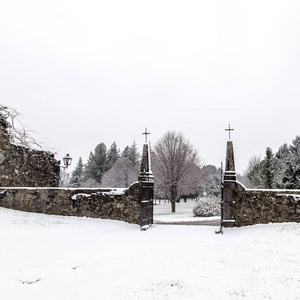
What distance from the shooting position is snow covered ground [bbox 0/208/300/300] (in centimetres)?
431

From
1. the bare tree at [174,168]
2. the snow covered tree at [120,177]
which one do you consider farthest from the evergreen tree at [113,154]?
the bare tree at [174,168]

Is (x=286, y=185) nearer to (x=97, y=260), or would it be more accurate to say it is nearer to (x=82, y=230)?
(x=82, y=230)

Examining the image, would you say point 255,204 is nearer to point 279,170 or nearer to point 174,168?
point 174,168

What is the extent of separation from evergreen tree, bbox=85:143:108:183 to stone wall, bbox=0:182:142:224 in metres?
40.3

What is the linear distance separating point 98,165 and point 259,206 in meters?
46.0

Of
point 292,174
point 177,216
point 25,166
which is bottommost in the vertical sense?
point 177,216

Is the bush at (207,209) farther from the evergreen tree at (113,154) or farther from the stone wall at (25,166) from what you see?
the evergreen tree at (113,154)

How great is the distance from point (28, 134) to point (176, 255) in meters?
15.6

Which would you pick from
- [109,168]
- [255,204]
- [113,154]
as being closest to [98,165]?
[109,168]

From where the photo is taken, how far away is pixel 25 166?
15117mm

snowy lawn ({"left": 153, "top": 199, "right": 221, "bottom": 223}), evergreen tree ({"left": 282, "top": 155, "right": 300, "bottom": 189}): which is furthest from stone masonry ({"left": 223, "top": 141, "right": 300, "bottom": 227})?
evergreen tree ({"left": 282, "top": 155, "right": 300, "bottom": 189})

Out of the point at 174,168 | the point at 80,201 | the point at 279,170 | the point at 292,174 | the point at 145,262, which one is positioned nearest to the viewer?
the point at 145,262

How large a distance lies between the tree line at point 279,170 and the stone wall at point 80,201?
1846 centimetres

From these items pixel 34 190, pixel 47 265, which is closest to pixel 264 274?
pixel 47 265
